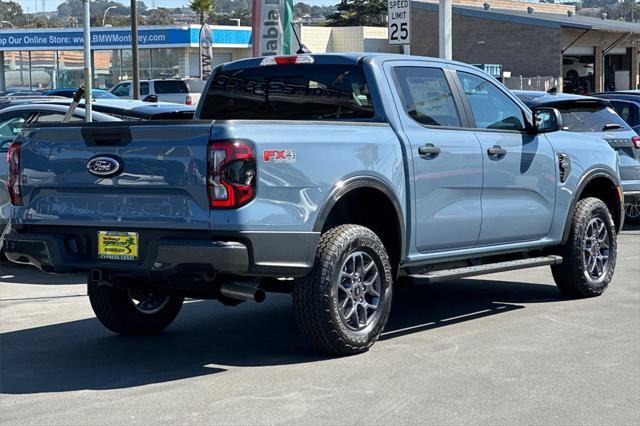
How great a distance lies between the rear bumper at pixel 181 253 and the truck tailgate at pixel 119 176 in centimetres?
10

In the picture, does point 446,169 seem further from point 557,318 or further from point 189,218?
point 189,218

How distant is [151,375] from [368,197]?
6.50ft

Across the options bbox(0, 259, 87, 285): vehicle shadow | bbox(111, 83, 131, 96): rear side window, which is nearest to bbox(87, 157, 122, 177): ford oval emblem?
bbox(0, 259, 87, 285): vehicle shadow

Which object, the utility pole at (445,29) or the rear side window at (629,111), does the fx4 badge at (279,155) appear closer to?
the rear side window at (629,111)

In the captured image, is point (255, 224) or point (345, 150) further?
point (345, 150)

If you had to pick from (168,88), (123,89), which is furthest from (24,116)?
(123,89)

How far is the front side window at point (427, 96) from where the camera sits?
7891 mm

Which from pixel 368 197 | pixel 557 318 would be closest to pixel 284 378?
pixel 368 197

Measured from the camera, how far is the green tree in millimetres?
88062

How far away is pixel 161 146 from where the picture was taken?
257 inches

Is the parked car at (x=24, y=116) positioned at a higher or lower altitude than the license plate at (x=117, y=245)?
higher

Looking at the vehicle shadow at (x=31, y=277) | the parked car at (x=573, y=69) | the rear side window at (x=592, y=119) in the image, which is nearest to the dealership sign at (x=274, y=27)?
the rear side window at (x=592, y=119)

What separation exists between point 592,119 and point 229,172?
346 inches

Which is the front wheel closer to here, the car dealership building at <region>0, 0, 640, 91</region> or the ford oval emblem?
the ford oval emblem
